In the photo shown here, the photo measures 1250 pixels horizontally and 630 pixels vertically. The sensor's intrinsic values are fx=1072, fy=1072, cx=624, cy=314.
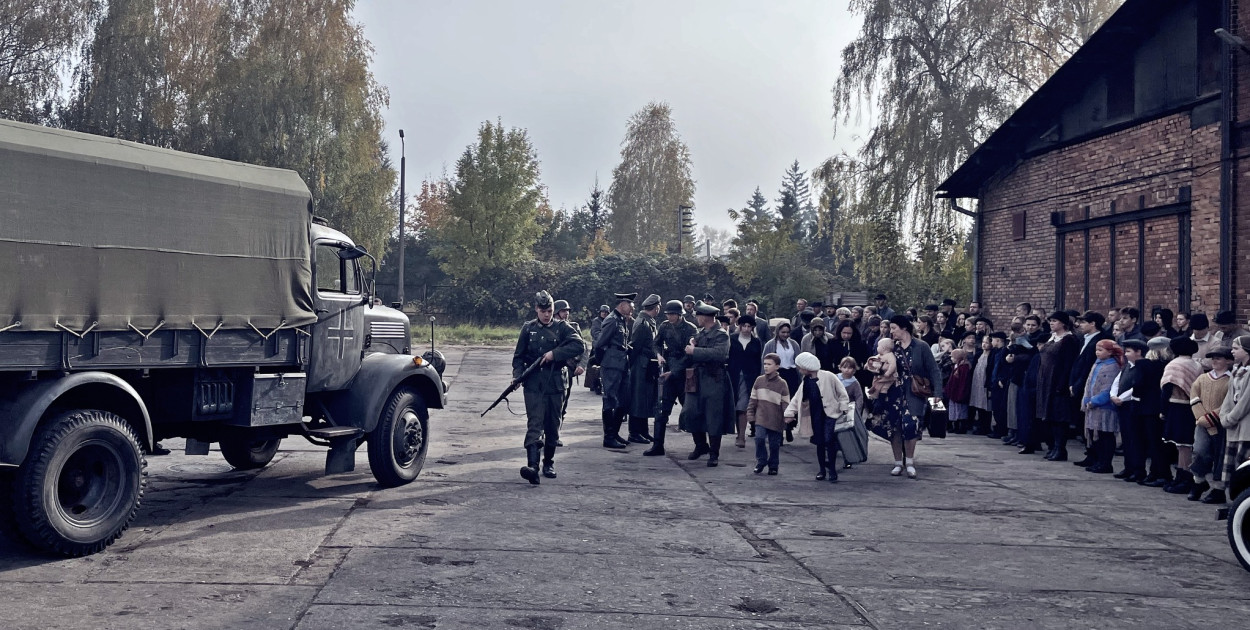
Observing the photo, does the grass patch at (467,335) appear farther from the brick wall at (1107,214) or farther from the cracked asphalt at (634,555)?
the cracked asphalt at (634,555)

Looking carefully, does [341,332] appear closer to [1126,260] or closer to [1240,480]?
[1240,480]

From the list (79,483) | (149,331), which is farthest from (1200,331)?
(79,483)

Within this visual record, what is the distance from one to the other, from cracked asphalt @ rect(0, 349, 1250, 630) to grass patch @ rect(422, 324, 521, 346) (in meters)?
27.9

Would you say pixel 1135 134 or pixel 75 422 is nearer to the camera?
pixel 75 422

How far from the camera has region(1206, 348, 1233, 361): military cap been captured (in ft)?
31.0

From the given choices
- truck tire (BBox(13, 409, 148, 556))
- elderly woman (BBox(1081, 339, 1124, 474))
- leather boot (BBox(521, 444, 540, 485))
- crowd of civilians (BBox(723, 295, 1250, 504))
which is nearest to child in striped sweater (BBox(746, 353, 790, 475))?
crowd of civilians (BBox(723, 295, 1250, 504))

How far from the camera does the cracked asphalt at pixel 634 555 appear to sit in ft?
18.1

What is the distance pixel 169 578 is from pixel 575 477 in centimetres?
478

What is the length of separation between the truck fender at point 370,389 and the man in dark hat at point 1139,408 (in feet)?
22.7

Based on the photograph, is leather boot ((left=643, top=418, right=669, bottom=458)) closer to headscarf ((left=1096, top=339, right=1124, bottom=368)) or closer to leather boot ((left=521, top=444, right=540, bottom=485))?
leather boot ((left=521, top=444, right=540, bottom=485))

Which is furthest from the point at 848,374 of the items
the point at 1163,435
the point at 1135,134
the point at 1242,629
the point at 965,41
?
the point at 965,41

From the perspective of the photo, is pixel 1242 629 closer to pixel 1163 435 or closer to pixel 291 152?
pixel 1163 435

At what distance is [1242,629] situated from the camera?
5.46 metres

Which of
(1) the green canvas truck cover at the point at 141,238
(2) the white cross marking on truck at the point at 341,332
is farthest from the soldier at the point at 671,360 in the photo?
(1) the green canvas truck cover at the point at 141,238
